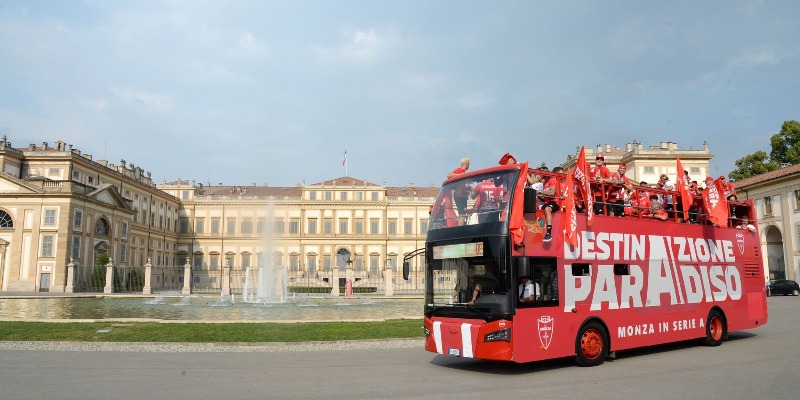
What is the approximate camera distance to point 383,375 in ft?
27.1

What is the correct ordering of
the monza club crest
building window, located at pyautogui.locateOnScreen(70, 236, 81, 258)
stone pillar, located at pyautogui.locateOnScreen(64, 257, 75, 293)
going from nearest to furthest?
the monza club crest, stone pillar, located at pyautogui.locateOnScreen(64, 257, 75, 293), building window, located at pyautogui.locateOnScreen(70, 236, 81, 258)

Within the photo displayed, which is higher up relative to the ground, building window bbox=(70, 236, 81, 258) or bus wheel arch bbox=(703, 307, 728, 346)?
building window bbox=(70, 236, 81, 258)

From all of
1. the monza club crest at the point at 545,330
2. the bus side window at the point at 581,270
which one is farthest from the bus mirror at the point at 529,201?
the monza club crest at the point at 545,330

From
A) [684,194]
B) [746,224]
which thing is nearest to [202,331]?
[684,194]

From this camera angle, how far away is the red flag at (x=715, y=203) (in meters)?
11.3

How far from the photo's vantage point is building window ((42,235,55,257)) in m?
42.4

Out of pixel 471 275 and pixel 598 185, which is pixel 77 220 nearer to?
pixel 471 275

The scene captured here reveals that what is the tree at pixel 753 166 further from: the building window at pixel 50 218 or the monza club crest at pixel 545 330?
the building window at pixel 50 218

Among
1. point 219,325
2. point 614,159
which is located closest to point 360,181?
point 614,159

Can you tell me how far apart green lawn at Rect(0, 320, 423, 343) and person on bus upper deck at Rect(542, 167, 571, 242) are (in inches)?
197

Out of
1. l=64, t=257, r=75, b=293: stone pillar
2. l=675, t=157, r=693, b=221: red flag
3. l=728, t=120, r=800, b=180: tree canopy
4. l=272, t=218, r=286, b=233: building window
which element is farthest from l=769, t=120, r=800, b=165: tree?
l=64, t=257, r=75, b=293: stone pillar

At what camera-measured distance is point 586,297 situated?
8828 mm

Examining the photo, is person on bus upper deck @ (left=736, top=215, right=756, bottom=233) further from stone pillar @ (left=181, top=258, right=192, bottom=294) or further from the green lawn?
stone pillar @ (left=181, top=258, right=192, bottom=294)

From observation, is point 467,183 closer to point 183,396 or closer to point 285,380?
point 285,380
